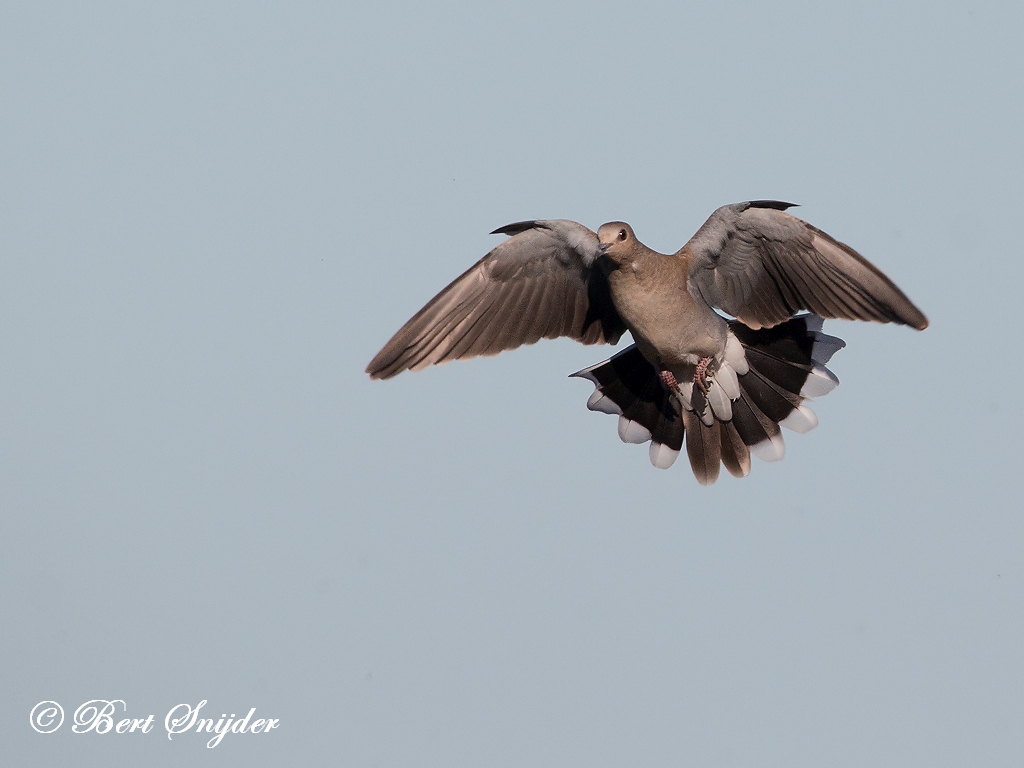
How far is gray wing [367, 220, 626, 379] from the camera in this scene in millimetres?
8641

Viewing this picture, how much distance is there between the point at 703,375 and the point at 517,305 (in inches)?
56.1

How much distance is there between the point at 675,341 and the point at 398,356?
191 cm

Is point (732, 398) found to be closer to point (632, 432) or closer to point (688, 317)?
point (632, 432)

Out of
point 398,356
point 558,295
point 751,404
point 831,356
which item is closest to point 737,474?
point 751,404

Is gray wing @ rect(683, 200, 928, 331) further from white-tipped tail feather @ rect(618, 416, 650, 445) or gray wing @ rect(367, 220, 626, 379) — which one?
white-tipped tail feather @ rect(618, 416, 650, 445)

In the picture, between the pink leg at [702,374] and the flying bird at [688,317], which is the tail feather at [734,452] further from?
the pink leg at [702,374]

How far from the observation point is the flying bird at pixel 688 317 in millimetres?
8266

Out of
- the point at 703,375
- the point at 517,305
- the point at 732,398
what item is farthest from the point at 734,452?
the point at 517,305

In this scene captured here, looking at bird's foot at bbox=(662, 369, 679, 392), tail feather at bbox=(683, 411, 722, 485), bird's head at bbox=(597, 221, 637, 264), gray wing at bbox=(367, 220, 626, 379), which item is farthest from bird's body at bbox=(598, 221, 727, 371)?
tail feather at bbox=(683, 411, 722, 485)

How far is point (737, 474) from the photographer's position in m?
9.40

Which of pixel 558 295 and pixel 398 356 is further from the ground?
pixel 558 295

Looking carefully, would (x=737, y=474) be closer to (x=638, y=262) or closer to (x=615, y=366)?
(x=615, y=366)

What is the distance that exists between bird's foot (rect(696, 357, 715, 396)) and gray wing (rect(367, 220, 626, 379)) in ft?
2.02

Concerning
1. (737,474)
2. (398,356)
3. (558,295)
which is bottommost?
(737,474)
